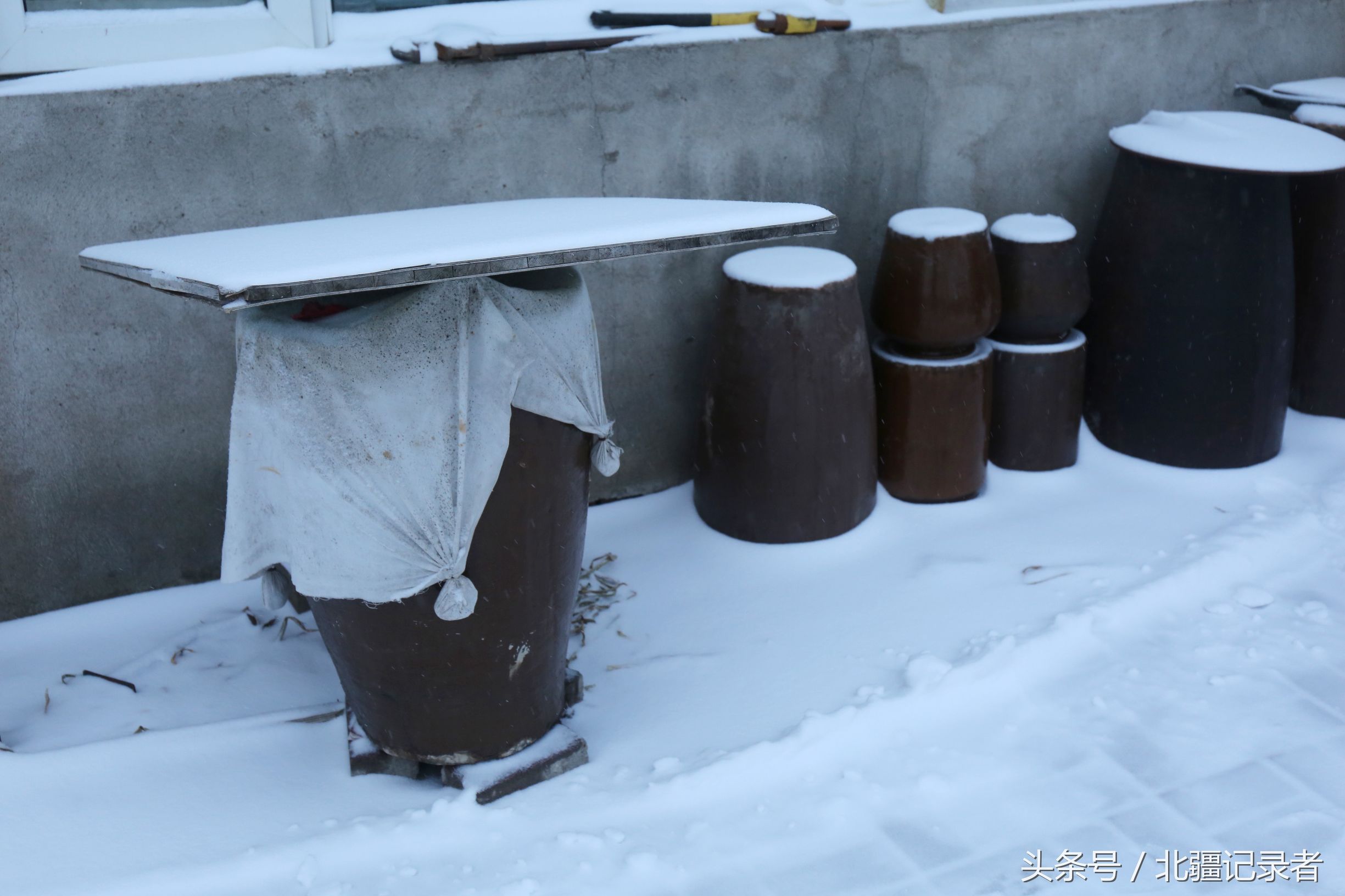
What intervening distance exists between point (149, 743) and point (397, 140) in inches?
56.0

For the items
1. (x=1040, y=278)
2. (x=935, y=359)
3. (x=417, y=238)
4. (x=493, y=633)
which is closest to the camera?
(x=417, y=238)

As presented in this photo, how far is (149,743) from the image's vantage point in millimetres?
2385

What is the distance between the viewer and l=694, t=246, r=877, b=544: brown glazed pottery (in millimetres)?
3031

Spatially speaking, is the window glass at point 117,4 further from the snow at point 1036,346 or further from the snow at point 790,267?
the snow at point 1036,346

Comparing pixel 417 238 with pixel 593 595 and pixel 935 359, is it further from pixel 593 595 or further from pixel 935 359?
pixel 935 359

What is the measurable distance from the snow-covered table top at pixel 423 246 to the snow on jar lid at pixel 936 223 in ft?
3.68

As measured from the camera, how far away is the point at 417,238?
1981mm

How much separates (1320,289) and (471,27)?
8.65ft

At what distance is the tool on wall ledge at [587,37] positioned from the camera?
9.36ft

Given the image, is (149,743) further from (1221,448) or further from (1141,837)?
(1221,448)

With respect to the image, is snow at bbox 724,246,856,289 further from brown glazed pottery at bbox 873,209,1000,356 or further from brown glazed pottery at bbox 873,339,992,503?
brown glazed pottery at bbox 873,339,992,503

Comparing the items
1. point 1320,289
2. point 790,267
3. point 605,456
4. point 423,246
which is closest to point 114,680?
point 605,456

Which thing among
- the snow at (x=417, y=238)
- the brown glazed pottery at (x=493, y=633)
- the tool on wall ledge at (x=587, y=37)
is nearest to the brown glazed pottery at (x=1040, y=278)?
the tool on wall ledge at (x=587, y=37)

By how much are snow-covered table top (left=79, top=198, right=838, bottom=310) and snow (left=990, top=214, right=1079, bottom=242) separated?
4.91 ft
